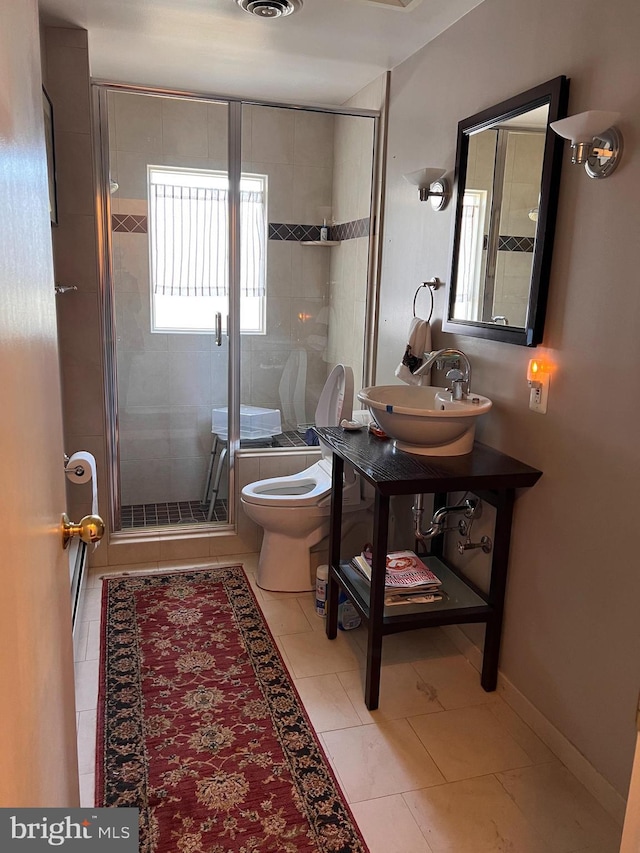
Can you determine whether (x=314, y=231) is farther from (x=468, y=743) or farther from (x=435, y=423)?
(x=468, y=743)

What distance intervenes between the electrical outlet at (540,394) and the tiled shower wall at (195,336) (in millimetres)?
1775

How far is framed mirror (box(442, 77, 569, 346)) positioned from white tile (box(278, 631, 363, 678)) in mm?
1300

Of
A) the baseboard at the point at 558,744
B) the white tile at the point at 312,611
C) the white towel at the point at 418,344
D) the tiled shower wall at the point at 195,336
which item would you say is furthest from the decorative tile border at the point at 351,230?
the baseboard at the point at 558,744

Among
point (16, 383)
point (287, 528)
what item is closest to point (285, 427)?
point (287, 528)

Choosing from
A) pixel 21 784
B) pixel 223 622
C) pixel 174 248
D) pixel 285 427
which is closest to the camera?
pixel 21 784

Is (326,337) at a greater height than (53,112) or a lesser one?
lesser

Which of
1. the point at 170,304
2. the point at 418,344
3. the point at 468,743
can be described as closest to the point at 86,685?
the point at 468,743

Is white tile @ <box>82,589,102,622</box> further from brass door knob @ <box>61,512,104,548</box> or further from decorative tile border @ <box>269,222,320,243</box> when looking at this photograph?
decorative tile border @ <box>269,222,320,243</box>

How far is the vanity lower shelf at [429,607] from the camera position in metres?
2.18

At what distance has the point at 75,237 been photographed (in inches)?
114

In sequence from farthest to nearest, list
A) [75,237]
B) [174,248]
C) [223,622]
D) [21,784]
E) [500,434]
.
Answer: [174,248] → [75,237] → [223,622] → [500,434] → [21,784]

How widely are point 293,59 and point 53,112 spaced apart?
1081 millimetres

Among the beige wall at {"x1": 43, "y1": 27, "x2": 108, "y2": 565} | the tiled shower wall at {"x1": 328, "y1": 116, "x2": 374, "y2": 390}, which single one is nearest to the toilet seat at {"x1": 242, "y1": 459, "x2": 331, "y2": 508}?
the tiled shower wall at {"x1": 328, "y1": 116, "x2": 374, "y2": 390}

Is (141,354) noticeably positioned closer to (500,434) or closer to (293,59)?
(293,59)
